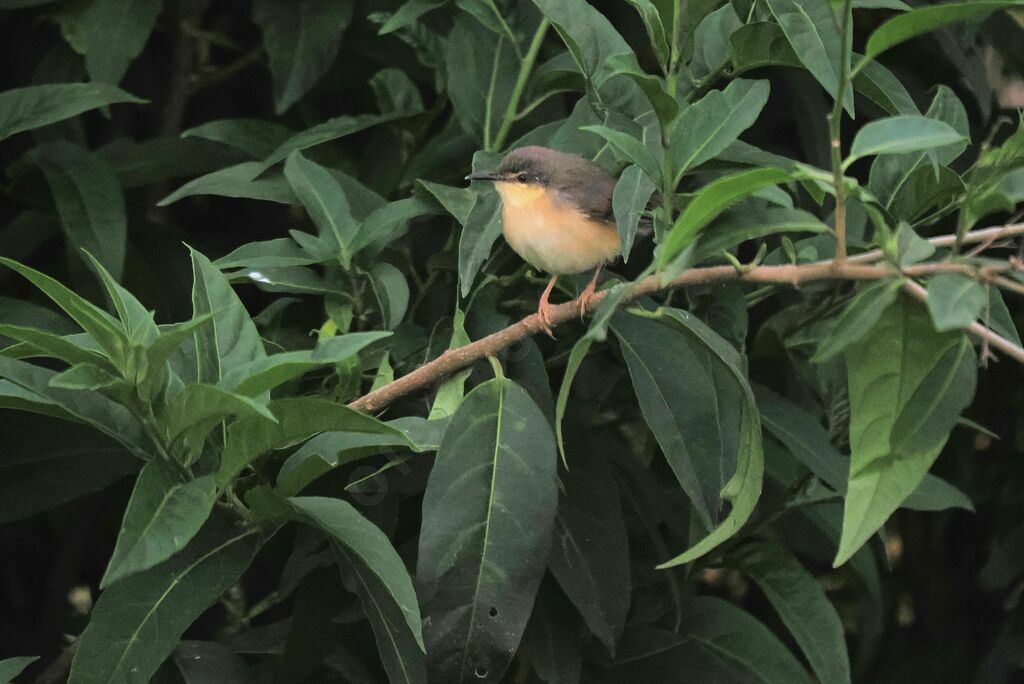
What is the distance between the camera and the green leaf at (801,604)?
7.83ft

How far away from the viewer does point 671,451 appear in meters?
2.00

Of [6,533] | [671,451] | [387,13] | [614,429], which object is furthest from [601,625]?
[6,533]

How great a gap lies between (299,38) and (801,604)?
1515mm

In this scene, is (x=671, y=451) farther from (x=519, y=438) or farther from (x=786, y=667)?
(x=786, y=667)

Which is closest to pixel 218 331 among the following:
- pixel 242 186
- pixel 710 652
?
pixel 242 186

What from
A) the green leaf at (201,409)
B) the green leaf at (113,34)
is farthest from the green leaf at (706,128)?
the green leaf at (113,34)

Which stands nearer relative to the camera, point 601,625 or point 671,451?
point 671,451

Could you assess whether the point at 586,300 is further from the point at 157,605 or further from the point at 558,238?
the point at 157,605

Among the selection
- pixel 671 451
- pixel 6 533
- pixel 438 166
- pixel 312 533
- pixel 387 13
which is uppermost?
pixel 387 13

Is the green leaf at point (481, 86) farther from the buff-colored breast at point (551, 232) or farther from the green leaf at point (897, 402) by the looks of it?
the green leaf at point (897, 402)

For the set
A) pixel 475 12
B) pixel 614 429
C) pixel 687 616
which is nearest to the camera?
pixel 475 12

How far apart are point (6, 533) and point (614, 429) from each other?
150 centimetres

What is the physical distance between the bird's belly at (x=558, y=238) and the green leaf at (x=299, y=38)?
62cm

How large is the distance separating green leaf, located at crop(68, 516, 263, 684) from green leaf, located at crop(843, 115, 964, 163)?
3.54 feet
